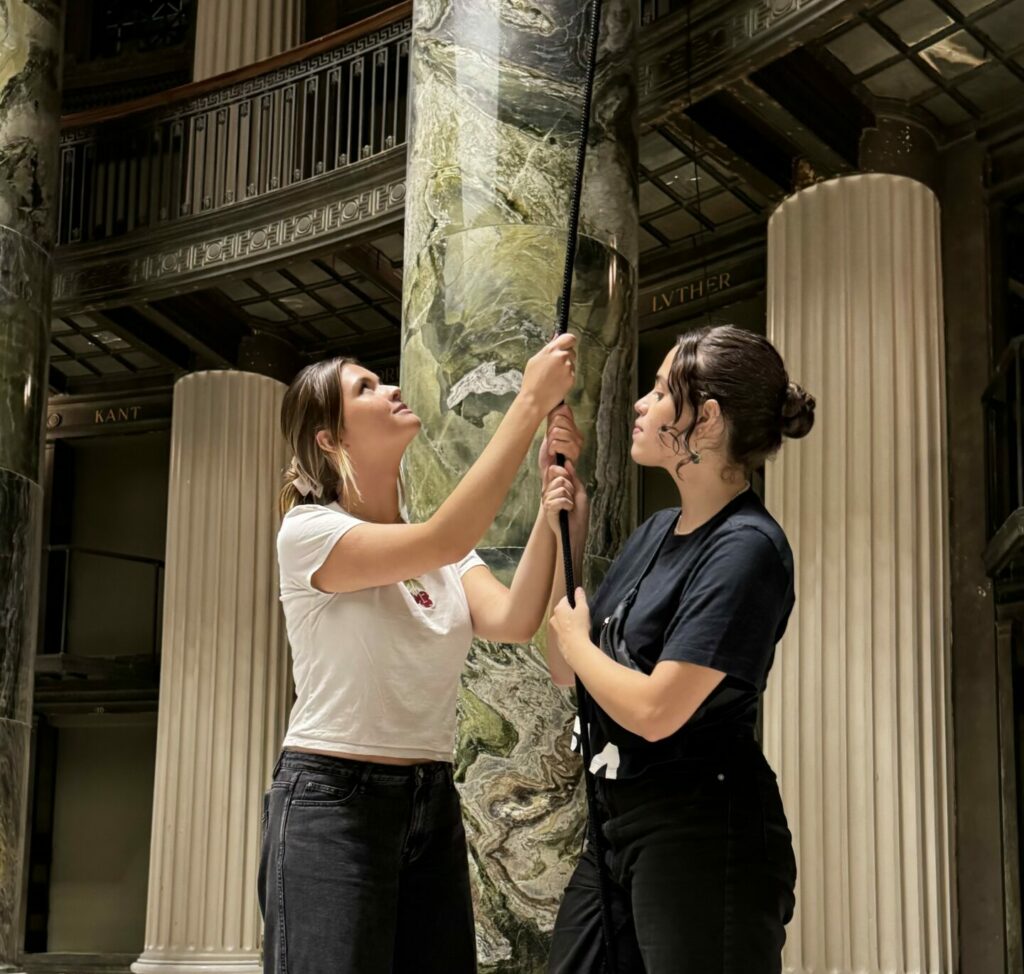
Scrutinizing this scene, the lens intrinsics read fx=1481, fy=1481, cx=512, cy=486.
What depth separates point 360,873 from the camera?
8.37 feet

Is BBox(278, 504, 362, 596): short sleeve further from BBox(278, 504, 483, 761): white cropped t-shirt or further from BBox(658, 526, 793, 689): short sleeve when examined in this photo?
BBox(658, 526, 793, 689): short sleeve

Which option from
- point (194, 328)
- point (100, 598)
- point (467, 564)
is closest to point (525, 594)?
point (467, 564)

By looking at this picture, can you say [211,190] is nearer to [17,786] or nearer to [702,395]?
[17,786]

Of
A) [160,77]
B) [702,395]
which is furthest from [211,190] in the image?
[702,395]

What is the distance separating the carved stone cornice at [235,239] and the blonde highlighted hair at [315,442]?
8000mm

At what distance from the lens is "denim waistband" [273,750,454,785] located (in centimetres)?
260

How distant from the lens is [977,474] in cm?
939

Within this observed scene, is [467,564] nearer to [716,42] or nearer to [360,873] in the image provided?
[360,873]

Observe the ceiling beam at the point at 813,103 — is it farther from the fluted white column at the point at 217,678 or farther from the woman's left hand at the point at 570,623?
the woman's left hand at the point at 570,623

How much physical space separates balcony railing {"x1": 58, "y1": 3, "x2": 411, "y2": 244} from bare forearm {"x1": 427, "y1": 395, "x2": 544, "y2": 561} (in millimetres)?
8702

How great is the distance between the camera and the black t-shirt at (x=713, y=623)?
2.38 meters

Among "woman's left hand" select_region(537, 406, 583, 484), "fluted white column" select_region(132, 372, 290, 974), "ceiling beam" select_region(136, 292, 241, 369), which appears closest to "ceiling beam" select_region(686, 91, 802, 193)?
"fluted white column" select_region(132, 372, 290, 974)

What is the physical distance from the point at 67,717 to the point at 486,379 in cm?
1235

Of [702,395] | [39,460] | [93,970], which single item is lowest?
[93,970]
